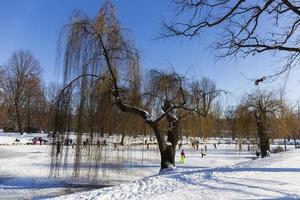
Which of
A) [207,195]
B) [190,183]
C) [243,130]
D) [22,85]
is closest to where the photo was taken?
[207,195]

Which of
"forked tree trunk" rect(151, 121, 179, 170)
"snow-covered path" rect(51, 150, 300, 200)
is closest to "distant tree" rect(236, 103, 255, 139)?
"forked tree trunk" rect(151, 121, 179, 170)

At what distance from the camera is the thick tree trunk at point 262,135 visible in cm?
2751

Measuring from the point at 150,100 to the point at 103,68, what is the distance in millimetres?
4075

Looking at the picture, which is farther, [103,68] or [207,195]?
[103,68]

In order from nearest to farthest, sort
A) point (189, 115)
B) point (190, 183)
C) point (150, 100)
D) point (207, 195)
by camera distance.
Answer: point (207, 195) < point (190, 183) < point (150, 100) < point (189, 115)

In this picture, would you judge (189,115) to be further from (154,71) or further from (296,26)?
(296,26)

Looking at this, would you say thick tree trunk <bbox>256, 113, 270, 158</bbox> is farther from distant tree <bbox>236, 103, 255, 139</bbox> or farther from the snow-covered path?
the snow-covered path

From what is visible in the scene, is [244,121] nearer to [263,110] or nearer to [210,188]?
[263,110]

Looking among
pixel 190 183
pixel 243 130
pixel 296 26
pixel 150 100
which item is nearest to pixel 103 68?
pixel 150 100

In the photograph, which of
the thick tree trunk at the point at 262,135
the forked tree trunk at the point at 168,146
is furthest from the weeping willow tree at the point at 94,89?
the thick tree trunk at the point at 262,135

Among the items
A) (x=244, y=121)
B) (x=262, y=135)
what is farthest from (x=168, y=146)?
(x=244, y=121)

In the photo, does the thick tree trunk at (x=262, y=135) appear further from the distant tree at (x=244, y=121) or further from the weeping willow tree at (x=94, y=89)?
the weeping willow tree at (x=94, y=89)

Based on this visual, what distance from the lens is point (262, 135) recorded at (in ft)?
92.1

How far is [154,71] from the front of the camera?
18.9m
